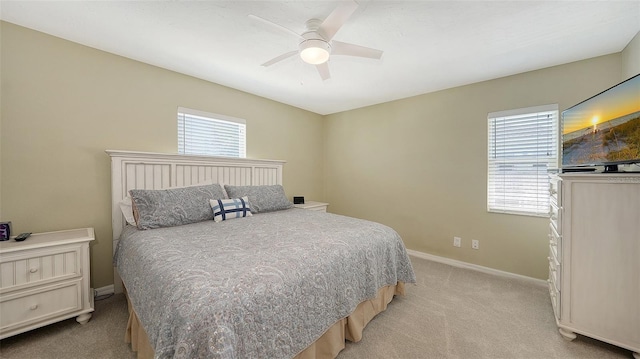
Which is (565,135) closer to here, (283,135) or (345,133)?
(345,133)

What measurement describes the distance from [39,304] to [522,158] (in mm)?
4625

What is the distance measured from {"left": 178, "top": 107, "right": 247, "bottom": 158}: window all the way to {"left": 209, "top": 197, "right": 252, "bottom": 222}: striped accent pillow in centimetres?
94

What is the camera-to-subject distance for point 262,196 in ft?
9.78

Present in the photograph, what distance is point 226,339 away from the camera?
91cm

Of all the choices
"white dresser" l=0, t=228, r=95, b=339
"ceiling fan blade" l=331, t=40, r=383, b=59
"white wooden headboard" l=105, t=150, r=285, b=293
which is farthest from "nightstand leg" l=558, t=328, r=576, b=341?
"white dresser" l=0, t=228, r=95, b=339

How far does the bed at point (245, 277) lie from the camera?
0.99 meters

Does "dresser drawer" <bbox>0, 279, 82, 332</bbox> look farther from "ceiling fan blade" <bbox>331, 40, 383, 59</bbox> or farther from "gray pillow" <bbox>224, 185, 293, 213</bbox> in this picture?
"ceiling fan blade" <bbox>331, 40, 383, 59</bbox>

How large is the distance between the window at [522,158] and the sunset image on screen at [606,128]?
0.69 m

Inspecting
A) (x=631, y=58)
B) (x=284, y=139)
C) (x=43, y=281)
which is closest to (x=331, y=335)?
(x=43, y=281)

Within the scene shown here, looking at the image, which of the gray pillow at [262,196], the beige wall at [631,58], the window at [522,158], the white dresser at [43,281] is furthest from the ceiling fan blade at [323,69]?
the beige wall at [631,58]

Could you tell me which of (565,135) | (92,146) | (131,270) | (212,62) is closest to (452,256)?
(565,135)

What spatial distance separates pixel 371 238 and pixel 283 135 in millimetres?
2613

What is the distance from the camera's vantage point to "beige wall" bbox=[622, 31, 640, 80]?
78.1 inches

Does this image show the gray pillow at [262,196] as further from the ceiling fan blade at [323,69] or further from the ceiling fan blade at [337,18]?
the ceiling fan blade at [337,18]
